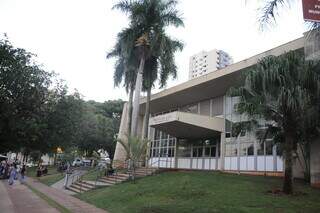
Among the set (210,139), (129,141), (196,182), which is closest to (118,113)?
(210,139)

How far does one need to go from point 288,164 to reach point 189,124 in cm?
1151

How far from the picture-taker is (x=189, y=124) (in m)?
25.6

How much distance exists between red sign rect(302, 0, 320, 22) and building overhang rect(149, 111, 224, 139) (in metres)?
20.4

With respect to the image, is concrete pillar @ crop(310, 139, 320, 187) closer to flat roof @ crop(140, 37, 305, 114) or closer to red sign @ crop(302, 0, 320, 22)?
flat roof @ crop(140, 37, 305, 114)

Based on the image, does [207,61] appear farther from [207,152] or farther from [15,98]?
[15,98]

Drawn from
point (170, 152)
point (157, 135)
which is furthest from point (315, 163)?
point (157, 135)

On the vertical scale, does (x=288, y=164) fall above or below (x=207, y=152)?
below

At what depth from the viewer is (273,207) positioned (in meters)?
11.8

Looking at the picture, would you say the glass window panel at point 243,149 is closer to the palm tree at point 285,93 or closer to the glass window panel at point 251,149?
the glass window panel at point 251,149

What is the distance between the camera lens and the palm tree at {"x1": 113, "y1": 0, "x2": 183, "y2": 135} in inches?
1160

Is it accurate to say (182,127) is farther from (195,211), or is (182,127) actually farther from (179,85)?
(195,211)

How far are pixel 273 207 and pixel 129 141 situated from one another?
12.4 m

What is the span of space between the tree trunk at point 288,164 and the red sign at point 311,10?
11197mm

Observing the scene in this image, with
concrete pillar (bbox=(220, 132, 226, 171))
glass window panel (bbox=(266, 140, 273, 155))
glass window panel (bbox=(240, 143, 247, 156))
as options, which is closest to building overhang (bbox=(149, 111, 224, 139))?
concrete pillar (bbox=(220, 132, 226, 171))
